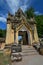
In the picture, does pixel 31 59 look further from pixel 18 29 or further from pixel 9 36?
pixel 9 36

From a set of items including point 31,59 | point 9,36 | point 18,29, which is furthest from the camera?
point 9,36

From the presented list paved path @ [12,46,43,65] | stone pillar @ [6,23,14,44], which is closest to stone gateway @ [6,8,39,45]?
stone pillar @ [6,23,14,44]

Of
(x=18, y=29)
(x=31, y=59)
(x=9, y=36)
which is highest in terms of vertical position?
(x=18, y=29)

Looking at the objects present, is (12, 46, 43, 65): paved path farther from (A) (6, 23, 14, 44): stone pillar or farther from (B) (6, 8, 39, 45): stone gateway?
(A) (6, 23, 14, 44): stone pillar

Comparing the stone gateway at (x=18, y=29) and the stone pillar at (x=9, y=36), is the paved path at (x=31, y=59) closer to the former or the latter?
the stone gateway at (x=18, y=29)

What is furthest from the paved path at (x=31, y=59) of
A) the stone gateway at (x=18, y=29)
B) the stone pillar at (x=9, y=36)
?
the stone pillar at (x=9, y=36)

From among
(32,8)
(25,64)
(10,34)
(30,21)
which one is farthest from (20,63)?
(32,8)

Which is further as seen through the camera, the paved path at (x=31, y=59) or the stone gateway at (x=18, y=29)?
the stone gateway at (x=18, y=29)

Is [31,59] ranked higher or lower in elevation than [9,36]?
lower

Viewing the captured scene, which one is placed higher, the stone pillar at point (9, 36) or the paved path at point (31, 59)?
the stone pillar at point (9, 36)

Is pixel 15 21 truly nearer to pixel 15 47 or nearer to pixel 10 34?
pixel 10 34

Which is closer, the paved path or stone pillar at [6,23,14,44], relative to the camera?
the paved path

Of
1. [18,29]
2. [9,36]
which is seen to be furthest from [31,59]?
[9,36]

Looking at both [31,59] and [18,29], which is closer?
[31,59]
